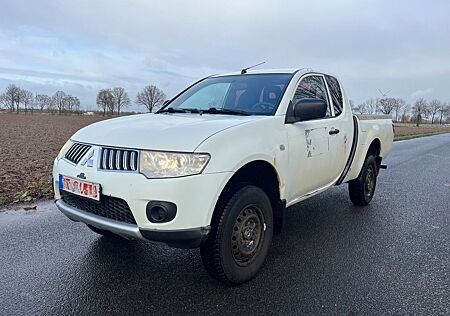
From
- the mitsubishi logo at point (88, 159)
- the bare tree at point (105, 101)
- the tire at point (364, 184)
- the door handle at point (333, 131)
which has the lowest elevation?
the tire at point (364, 184)

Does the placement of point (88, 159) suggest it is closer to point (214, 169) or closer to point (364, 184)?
point (214, 169)

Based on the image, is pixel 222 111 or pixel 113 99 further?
pixel 113 99

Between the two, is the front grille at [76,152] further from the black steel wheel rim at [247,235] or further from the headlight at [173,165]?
the black steel wheel rim at [247,235]

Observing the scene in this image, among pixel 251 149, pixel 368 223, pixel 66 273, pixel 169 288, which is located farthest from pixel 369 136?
pixel 66 273

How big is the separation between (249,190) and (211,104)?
4.71ft

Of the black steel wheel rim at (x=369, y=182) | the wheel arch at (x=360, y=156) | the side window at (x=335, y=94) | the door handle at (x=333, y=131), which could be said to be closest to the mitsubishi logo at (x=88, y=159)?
the door handle at (x=333, y=131)

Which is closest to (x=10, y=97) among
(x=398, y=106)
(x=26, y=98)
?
(x=26, y=98)

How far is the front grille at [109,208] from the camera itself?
2.82 m

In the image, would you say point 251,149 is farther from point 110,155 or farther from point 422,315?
point 422,315

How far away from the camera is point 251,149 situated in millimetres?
3084

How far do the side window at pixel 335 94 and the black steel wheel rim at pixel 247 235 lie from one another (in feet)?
6.78

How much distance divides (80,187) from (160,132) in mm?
794

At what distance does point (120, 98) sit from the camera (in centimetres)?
8581

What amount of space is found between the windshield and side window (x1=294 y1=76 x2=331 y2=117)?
0.61 ft
